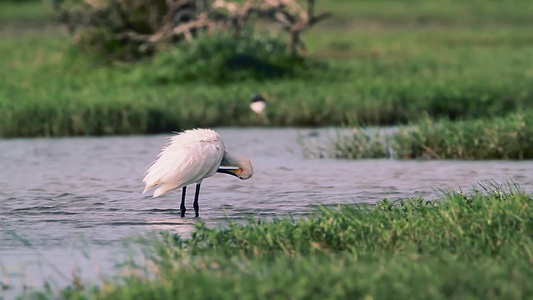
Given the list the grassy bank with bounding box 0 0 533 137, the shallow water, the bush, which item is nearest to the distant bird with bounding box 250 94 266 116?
the grassy bank with bounding box 0 0 533 137

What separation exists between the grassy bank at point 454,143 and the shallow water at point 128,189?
24 centimetres

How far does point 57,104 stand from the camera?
59.2 ft

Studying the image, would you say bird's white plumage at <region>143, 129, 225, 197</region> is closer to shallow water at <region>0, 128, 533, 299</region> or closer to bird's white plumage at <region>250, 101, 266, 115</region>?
shallow water at <region>0, 128, 533, 299</region>

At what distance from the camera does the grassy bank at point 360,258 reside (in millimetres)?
6570

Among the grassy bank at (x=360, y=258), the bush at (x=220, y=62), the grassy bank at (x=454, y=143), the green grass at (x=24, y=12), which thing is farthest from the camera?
the green grass at (x=24, y=12)

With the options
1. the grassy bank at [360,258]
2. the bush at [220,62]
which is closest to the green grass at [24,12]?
the bush at [220,62]

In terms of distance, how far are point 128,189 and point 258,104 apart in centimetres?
548

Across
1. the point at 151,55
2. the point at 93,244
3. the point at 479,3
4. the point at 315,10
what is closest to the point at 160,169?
the point at 93,244

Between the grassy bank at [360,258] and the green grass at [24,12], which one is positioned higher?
the green grass at [24,12]

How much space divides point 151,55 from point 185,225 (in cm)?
1524

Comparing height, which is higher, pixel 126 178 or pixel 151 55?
pixel 151 55

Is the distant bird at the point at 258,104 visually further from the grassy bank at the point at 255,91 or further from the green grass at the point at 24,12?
the green grass at the point at 24,12

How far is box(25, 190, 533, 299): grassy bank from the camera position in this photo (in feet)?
21.6

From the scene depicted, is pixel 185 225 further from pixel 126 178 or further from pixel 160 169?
pixel 126 178
